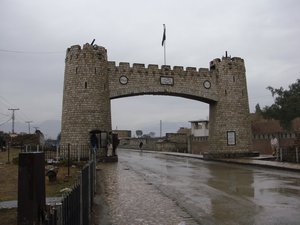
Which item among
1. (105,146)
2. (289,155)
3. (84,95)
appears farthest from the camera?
(84,95)

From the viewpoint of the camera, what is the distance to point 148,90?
30438 mm

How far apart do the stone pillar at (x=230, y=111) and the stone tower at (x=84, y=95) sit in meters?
9.68

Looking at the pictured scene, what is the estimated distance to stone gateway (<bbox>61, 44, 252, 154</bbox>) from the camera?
28266 mm

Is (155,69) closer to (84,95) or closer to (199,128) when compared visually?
(84,95)

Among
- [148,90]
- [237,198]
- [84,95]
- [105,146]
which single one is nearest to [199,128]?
[148,90]

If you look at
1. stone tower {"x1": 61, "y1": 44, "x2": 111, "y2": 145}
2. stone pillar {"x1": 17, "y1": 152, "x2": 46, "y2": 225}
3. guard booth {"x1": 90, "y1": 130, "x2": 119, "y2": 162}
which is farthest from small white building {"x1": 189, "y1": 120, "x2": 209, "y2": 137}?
stone pillar {"x1": 17, "y1": 152, "x2": 46, "y2": 225}

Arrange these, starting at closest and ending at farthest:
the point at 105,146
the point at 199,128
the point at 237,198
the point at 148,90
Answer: the point at 237,198
the point at 105,146
the point at 148,90
the point at 199,128

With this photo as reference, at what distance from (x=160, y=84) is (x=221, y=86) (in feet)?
17.7

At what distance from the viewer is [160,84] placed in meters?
30.8

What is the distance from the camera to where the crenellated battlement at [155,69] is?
29969 mm

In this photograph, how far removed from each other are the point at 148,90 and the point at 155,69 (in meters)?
1.83

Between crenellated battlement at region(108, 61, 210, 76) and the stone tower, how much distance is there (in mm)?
1405

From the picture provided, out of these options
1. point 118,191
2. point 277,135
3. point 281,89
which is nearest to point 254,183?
point 118,191

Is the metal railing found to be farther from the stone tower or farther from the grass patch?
the grass patch
